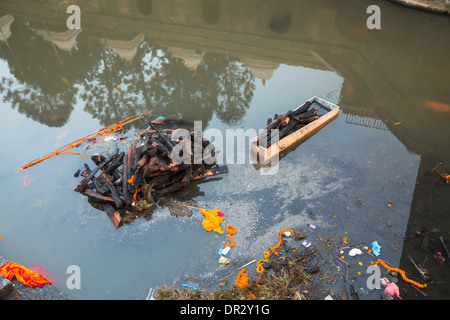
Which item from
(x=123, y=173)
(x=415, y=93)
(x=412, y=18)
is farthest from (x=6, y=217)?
(x=412, y=18)

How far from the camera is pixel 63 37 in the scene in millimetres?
17500

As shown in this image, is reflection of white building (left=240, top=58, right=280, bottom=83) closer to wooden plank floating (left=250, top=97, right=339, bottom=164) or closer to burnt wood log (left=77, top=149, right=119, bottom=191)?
wooden plank floating (left=250, top=97, right=339, bottom=164)

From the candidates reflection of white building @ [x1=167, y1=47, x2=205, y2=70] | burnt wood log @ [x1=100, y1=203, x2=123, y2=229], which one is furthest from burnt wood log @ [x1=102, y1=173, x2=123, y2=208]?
reflection of white building @ [x1=167, y1=47, x2=205, y2=70]

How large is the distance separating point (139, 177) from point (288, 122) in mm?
5490

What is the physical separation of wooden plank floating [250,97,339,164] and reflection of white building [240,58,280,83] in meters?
3.21

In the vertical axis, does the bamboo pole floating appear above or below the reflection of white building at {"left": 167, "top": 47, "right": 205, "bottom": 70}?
below

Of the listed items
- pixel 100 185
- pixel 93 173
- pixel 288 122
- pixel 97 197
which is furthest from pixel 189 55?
pixel 97 197

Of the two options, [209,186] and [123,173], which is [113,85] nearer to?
[123,173]

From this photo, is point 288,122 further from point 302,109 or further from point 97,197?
point 97,197

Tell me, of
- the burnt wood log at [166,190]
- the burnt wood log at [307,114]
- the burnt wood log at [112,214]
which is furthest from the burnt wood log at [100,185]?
the burnt wood log at [307,114]

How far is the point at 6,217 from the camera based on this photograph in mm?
8867

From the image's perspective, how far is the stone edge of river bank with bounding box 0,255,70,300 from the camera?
6.55 meters

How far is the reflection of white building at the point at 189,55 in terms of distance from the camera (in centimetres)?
1508
